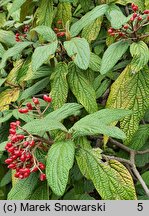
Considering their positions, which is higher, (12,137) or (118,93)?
(12,137)

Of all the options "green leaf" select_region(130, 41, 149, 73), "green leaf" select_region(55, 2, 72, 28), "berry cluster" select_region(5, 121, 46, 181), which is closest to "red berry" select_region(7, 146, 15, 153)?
"berry cluster" select_region(5, 121, 46, 181)

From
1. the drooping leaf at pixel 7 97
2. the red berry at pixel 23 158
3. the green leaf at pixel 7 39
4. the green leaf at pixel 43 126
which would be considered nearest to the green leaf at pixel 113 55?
the green leaf at pixel 43 126

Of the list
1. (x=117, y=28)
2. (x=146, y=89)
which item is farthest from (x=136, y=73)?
(x=117, y=28)

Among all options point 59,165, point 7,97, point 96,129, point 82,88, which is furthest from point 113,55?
point 7,97

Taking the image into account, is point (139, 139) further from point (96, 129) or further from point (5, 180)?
point (5, 180)

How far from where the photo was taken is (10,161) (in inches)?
45.9

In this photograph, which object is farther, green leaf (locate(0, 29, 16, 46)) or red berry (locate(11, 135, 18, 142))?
green leaf (locate(0, 29, 16, 46))

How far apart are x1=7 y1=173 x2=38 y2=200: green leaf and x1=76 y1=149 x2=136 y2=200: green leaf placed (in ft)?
0.51

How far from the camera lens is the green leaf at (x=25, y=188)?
1265mm

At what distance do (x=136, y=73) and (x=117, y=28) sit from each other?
0.63 ft

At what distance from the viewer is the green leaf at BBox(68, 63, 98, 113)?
143 cm

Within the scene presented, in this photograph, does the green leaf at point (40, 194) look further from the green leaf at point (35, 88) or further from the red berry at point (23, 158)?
the green leaf at point (35, 88)

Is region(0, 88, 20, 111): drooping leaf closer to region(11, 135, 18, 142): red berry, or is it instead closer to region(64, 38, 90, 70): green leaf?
region(64, 38, 90, 70): green leaf

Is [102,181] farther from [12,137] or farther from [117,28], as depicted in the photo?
[117,28]
